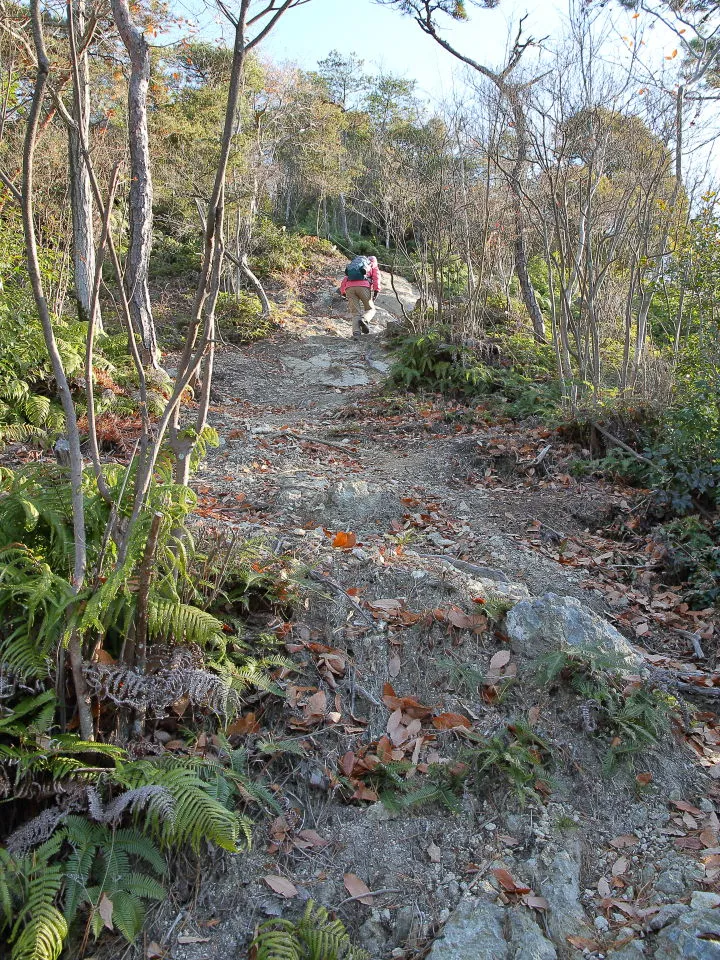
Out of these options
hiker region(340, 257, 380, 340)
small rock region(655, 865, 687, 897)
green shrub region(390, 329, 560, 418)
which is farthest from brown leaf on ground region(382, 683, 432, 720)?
hiker region(340, 257, 380, 340)

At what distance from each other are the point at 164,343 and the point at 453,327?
227 inches

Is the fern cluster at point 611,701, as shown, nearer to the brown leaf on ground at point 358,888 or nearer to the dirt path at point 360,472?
the dirt path at point 360,472

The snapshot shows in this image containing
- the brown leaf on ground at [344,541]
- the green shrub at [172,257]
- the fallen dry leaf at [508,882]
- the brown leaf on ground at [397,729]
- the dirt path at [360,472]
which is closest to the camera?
the fallen dry leaf at [508,882]

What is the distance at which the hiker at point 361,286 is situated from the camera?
12.1 m

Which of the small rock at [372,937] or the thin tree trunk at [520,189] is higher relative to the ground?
the thin tree trunk at [520,189]

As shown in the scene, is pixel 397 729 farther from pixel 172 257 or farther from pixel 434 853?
pixel 172 257

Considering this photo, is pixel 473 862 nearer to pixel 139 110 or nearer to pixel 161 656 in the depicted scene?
pixel 161 656

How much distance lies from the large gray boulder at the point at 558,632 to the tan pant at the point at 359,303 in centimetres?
963

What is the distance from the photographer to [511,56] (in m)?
9.45

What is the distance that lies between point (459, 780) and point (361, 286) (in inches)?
416

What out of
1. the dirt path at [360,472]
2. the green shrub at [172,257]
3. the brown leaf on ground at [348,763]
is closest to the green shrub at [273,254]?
the green shrub at [172,257]

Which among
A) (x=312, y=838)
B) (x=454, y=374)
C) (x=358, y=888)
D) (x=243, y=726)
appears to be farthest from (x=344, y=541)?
(x=454, y=374)

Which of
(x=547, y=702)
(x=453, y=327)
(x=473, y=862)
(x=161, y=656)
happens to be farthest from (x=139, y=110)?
(x=473, y=862)

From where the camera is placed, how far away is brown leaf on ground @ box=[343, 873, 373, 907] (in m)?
2.52
